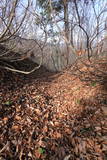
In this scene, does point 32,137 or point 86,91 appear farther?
point 86,91

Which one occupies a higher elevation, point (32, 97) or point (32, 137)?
point (32, 97)

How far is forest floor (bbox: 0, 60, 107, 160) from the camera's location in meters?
2.34

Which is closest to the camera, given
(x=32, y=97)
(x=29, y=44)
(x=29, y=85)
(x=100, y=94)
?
(x=100, y=94)

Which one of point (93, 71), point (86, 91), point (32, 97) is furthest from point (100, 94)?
point (32, 97)

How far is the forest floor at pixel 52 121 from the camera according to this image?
2338mm

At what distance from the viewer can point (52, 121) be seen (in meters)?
2.95

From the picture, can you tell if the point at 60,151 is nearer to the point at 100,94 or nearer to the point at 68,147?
the point at 68,147

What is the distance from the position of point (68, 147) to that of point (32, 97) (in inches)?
60.7

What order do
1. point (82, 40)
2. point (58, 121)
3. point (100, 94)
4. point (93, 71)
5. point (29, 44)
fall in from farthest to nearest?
point (82, 40) → point (29, 44) → point (93, 71) → point (100, 94) → point (58, 121)

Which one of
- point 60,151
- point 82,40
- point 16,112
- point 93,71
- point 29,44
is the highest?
point 82,40

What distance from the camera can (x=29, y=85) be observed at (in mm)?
4074

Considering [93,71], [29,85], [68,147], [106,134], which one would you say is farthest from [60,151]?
[93,71]

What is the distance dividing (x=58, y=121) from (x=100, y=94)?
1169 millimetres

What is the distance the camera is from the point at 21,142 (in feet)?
8.07
